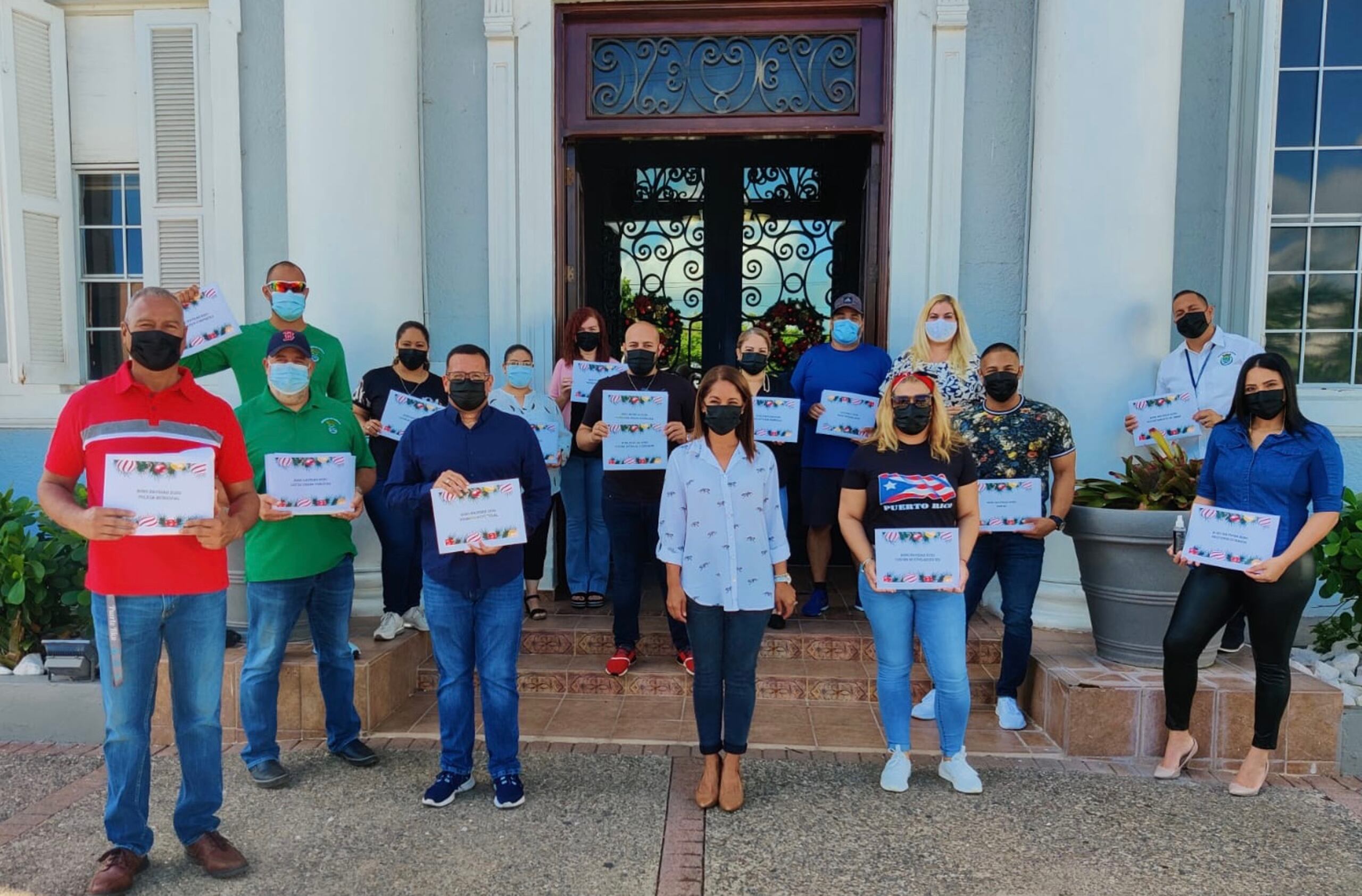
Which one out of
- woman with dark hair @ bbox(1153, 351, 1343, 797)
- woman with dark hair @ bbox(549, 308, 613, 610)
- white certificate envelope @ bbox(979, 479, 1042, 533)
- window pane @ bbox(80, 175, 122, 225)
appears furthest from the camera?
window pane @ bbox(80, 175, 122, 225)

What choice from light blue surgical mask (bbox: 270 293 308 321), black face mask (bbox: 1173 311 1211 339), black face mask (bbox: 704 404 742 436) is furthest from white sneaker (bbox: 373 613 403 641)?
black face mask (bbox: 1173 311 1211 339)

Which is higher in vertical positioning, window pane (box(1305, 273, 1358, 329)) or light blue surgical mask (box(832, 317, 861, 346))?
window pane (box(1305, 273, 1358, 329))

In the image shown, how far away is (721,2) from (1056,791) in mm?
5274

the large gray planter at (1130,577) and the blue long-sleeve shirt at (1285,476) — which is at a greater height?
the blue long-sleeve shirt at (1285,476)

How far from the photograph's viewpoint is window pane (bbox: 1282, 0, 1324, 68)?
5.66 m

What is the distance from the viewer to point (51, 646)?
4504 mm

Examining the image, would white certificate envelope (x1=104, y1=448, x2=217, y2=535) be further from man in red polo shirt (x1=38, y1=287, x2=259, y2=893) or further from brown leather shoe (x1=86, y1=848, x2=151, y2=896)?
brown leather shoe (x1=86, y1=848, x2=151, y2=896)

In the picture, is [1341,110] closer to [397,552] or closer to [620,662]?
[620,662]

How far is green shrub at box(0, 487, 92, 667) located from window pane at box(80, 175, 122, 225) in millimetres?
2464

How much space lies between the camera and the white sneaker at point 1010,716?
439cm

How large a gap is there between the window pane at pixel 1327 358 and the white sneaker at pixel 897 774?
4373 mm

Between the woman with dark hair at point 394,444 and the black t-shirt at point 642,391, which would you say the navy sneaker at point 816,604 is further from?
the woman with dark hair at point 394,444

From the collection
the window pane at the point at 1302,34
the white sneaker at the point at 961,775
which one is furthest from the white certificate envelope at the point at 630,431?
the window pane at the point at 1302,34

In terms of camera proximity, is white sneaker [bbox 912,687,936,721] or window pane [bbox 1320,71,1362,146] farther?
window pane [bbox 1320,71,1362,146]
